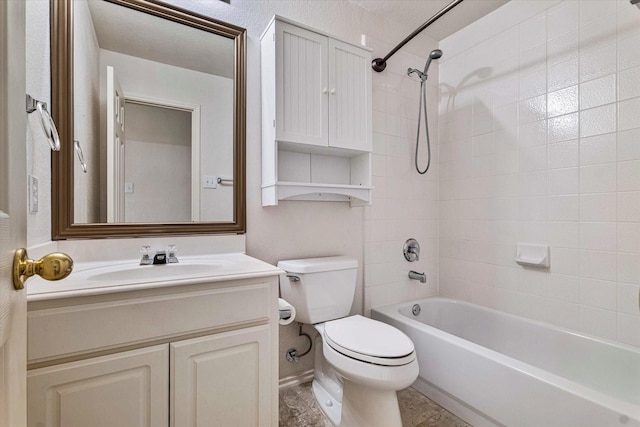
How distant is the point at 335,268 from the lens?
1601mm

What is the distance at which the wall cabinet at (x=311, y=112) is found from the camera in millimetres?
1502

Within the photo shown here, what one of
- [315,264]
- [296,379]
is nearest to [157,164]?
[315,264]

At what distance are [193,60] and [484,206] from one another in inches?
75.3

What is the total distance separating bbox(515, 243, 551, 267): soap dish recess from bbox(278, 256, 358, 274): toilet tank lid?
0.99 m

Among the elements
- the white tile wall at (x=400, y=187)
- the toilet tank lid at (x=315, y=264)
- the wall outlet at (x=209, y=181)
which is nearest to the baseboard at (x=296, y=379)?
the white tile wall at (x=400, y=187)

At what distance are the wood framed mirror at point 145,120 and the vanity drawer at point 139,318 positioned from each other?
1.69 ft

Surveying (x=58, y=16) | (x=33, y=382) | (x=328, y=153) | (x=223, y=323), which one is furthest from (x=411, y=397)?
(x=58, y=16)

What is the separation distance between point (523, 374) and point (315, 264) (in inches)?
38.5

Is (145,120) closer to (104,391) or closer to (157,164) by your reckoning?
(157,164)

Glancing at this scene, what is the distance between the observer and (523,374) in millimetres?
1198

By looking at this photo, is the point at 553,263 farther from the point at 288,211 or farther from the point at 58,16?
the point at 58,16

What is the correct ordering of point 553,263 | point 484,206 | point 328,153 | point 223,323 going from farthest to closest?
point 484,206, point 328,153, point 553,263, point 223,323

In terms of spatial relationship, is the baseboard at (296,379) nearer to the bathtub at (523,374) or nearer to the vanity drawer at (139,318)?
the bathtub at (523,374)

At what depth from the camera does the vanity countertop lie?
0.82 metres
